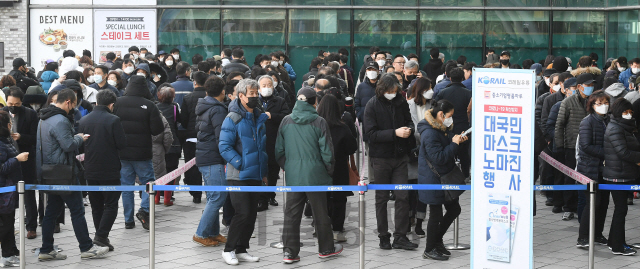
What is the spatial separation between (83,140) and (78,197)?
609 mm

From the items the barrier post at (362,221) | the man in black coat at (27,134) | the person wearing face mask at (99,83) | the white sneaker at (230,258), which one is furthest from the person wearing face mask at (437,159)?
the person wearing face mask at (99,83)

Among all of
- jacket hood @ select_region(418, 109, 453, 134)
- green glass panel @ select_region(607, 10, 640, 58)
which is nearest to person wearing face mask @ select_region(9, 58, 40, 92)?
jacket hood @ select_region(418, 109, 453, 134)

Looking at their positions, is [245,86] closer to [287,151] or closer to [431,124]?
[287,151]

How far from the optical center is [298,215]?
8242 millimetres

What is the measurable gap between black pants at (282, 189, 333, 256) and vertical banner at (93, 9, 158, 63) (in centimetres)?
1548

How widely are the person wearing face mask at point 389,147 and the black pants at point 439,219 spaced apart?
1.63 ft

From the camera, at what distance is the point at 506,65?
16.0 metres

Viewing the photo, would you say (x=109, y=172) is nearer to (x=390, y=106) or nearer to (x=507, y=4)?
(x=390, y=106)

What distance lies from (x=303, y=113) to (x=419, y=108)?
1.99 metres

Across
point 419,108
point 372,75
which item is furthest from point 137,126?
point 372,75

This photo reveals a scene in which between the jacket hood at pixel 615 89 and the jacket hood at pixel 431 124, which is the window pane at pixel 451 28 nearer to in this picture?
the jacket hood at pixel 615 89

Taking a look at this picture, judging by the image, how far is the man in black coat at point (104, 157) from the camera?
8648mm

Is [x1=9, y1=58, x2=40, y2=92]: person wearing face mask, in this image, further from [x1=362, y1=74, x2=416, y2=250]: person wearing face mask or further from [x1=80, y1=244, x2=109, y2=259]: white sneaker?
[x1=362, y1=74, x2=416, y2=250]: person wearing face mask

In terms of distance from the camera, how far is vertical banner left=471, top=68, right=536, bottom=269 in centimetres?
616
